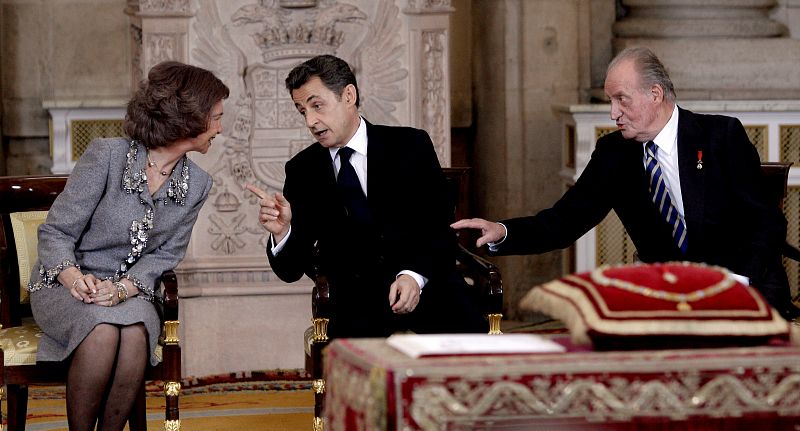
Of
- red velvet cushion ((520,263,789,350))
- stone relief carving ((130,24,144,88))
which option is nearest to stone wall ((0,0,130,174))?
stone relief carving ((130,24,144,88))

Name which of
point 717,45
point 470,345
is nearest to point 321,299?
point 470,345

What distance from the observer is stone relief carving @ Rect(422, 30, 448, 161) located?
6.01 m

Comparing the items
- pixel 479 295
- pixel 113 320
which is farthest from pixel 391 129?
pixel 113 320

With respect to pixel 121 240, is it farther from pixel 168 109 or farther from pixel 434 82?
pixel 434 82

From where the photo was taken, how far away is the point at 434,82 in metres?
6.02

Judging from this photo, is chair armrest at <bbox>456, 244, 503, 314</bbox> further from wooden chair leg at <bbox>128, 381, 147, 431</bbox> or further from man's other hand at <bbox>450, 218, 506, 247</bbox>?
wooden chair leg at <bbox>128, 381, 147, 431</bbox>

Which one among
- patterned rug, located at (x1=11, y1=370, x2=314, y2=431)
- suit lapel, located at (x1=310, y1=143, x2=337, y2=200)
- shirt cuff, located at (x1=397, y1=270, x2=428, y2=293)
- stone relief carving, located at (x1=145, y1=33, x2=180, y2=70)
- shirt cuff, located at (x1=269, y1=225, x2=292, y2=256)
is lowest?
patterned rug, located at (x1=11, y1=370, x2=314, y2=431)

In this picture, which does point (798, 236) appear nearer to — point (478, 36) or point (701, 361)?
point (478, 36)

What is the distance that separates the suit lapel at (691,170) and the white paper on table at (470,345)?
4.82 feet

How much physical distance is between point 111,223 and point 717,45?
14.7 ft

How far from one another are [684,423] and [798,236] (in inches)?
186

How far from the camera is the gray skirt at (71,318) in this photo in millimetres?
4074

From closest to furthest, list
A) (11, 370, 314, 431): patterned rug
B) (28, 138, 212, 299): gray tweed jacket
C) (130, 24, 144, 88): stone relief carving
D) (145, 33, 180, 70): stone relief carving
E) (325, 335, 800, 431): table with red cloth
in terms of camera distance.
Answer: (325, 335, 800, 431): table with red cloth < (28, 138, 212, 299): gray tweed jacket < (11, 370, 314, 431): patterned rug < (145, 33, 180, 70): stone relief carving < (130, 24, 144, 88): stone relief carving

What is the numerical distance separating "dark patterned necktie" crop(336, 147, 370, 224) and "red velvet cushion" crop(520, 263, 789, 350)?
5.53 ft
